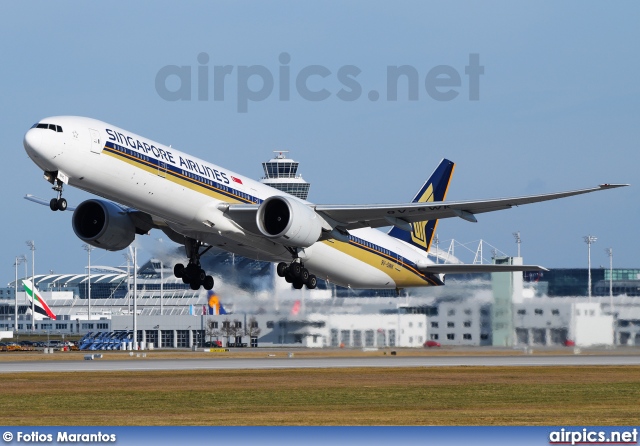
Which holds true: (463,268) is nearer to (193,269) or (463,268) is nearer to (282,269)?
(282,269)

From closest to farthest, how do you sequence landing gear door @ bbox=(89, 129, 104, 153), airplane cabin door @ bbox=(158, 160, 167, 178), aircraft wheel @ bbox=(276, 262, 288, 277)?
landing gear door @ bbox=(89, 129, 104, 153) < airplane cabin door @ bbox=(158, 160, 167, 178) < aircraft wheel @ bbox=(276, 262, 288, 277)

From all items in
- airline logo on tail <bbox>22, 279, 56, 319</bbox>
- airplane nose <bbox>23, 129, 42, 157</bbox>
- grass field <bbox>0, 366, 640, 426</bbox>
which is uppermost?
airplane nose <bbox>23, 129, 42, 157</bbox>

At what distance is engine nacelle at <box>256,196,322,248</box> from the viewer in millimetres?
40125

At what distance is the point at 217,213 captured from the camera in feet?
131

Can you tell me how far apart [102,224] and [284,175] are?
9013 centimetres

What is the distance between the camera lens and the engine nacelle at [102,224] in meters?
43.3

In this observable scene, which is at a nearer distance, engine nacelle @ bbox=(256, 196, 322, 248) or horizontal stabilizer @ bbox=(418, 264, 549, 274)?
engine nacelle @ bbox=(256, 196, 322, 248)

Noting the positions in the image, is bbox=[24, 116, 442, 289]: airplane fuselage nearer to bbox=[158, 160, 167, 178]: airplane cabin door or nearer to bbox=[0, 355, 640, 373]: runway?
bbox=[158, 160, 167, 178]: airplane cabin door

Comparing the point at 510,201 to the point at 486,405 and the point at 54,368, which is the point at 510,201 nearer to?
the point at 486,405

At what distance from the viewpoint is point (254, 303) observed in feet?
171

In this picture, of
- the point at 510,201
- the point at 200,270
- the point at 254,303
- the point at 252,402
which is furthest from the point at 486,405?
the point at 254,303

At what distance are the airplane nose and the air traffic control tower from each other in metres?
97.4

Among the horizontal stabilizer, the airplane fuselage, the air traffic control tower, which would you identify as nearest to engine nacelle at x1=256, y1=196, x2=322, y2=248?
the airplane fuselage

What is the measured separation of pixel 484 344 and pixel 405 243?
638 centimetres
